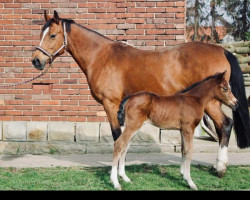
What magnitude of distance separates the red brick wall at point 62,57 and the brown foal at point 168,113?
298 cm

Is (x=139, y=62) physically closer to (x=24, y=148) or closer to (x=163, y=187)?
(x=163, y=187)

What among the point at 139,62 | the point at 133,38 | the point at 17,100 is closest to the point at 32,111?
the point at 17,100

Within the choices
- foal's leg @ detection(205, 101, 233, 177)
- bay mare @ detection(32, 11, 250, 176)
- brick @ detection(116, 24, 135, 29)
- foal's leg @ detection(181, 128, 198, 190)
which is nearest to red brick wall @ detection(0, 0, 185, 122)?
brick @ detection(116, 24, 135, 29)

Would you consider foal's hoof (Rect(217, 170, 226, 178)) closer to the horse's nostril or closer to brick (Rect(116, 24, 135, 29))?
the horse's nostril

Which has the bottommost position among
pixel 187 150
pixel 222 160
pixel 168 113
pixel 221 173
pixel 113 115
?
pixel 221 173

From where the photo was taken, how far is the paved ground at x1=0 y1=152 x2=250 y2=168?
20.7ft

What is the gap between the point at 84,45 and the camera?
18.0ft

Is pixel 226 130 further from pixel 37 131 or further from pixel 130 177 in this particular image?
pixel 37 131

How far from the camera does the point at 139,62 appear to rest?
5219 mm

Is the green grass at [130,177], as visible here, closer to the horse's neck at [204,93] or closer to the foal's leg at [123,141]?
the foal's leg at [123,141]

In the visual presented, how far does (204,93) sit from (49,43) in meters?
2.39

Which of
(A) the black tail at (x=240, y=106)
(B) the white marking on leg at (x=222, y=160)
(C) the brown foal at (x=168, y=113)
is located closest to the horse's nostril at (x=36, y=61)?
(C) the brown foal at (x=168, y=113)

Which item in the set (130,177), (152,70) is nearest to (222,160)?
(130,177)

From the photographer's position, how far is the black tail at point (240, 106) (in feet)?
17.2
